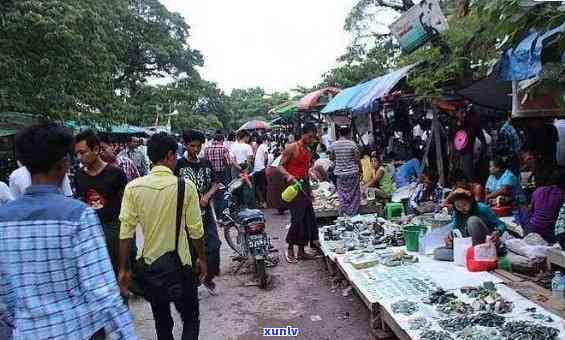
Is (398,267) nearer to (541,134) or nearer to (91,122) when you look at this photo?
(541,134)

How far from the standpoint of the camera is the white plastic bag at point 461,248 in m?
4.62

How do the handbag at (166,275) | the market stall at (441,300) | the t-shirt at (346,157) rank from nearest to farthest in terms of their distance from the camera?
the handbag at (166,275), the market stall at (441,300), the t-shirt at (346,157)

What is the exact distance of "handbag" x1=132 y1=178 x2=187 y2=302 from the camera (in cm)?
295

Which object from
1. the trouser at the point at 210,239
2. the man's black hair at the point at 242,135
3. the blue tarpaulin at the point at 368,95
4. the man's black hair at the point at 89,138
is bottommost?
A: the trouser at the point at 210,239

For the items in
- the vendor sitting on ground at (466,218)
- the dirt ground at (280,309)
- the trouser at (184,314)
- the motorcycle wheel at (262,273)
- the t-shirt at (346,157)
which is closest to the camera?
the trouser at (184,314)

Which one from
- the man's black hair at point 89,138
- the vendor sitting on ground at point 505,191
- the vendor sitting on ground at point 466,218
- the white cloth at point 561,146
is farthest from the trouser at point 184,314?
the white cloth at point 561,146

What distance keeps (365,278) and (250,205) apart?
194 inches

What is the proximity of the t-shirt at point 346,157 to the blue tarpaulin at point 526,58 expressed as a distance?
2.99 m

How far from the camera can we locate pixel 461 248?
4641 millimetres

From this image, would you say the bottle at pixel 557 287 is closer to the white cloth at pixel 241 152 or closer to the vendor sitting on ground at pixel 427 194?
the vendor sitting on ground at pixel 427 194

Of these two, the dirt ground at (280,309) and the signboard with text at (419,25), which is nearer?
the dirt ground at (280,309)

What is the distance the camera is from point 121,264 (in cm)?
312

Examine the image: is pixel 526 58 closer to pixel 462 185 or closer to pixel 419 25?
pixel 462 185

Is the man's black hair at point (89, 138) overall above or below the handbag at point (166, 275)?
above
